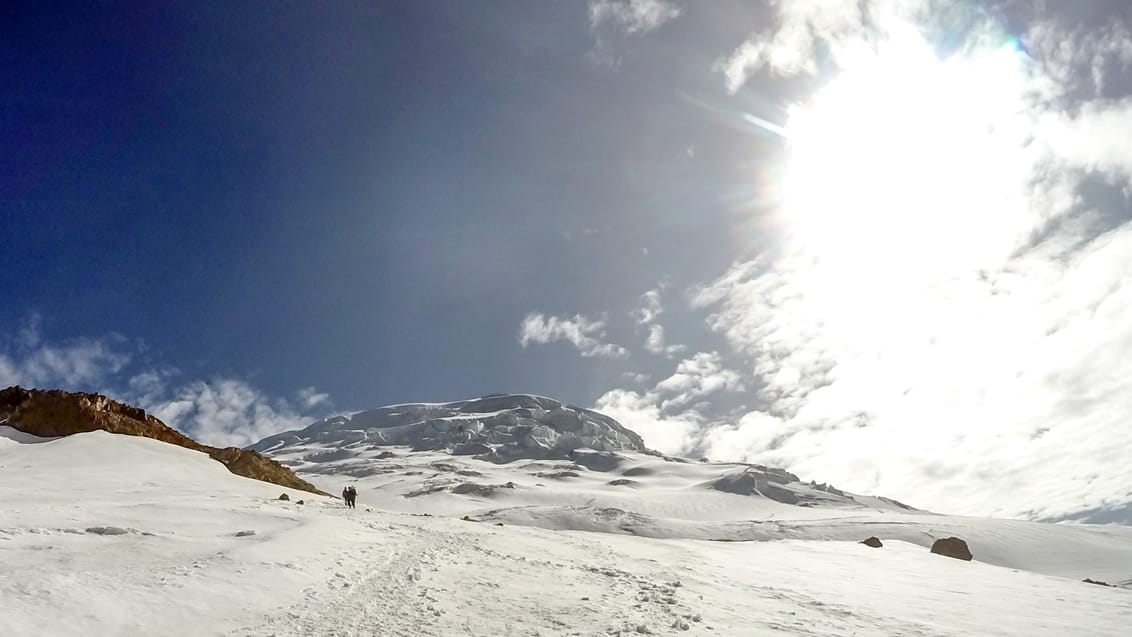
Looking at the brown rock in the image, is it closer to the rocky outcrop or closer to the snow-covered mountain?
the snow-covered mountain

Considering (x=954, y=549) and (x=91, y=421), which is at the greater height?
(x=91, y=421)

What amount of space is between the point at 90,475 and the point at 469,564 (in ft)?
75.6

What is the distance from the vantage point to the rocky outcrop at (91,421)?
44.5 m

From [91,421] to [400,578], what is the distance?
46660 millimetres

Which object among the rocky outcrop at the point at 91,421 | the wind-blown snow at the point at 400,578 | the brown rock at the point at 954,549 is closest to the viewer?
the wind-blown snow at the point at 400,578

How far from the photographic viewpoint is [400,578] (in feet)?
46.5

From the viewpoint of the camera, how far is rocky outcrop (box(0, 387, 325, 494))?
44.5 m

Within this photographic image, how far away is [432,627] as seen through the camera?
34.6 ft

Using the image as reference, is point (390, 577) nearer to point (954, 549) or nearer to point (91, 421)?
point (954, 549)

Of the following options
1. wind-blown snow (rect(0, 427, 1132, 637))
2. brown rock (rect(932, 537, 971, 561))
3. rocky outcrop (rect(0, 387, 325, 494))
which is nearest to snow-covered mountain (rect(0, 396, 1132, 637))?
wind-blown snow (rect(0, 427, 1132, 637))

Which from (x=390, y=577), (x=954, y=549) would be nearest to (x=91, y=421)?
(x=390, y=577)

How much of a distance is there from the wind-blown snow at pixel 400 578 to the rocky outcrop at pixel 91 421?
12.3 metres

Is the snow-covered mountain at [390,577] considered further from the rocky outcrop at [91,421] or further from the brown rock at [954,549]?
the rocky outcrop at [91,421]

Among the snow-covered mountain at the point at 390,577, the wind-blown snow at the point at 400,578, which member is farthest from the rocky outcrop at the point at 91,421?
the wind-blown snow at the point at 400,578
